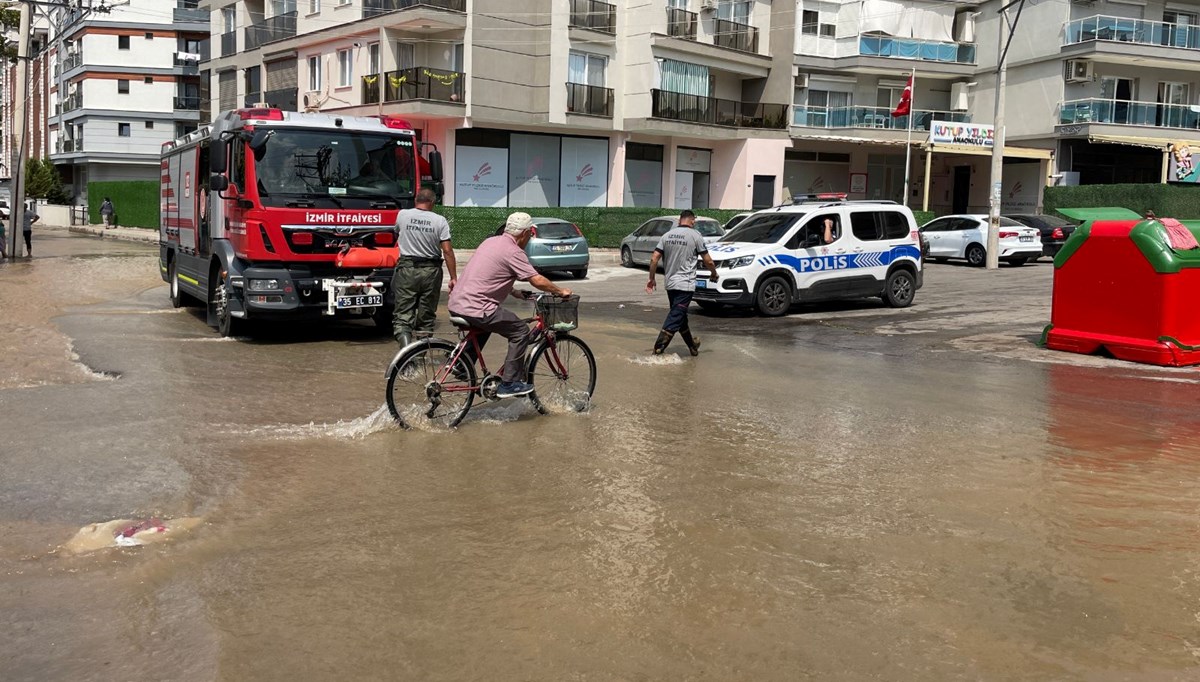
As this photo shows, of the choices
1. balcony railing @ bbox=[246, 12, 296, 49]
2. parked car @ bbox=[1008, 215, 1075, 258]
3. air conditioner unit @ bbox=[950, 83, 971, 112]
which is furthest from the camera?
air conditioner unit @ bbox=[950, 83, 971, 112]

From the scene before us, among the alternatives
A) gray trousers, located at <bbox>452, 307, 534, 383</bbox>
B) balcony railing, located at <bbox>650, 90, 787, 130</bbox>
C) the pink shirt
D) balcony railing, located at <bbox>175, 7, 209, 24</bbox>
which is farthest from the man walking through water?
balcony railing, located at <bbox>175, 7, 209, 24</bbox>

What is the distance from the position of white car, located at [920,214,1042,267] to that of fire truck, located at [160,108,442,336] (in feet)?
70.1

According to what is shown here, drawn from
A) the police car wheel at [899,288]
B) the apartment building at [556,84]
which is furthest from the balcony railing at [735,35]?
the police car wheel at [899,288]

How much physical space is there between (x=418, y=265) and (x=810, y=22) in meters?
40.9

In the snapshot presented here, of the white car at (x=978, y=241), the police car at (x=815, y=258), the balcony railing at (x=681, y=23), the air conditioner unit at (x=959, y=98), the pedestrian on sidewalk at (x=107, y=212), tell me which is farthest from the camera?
the pedestrian on sidewalk at (x=107, y=212)

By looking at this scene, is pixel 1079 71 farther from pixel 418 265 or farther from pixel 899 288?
pixel 418 265

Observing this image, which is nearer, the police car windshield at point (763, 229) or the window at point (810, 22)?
the police car windshield at point (763, 229)

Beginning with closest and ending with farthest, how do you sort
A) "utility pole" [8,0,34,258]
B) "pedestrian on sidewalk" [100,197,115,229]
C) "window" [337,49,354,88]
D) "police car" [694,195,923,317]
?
"police car" [694,195,923,317] < "utility pole" [8,0,34,258] < "window" [337,49,354,88] < "pedestrian on sidewalk" [100,197,115,229]

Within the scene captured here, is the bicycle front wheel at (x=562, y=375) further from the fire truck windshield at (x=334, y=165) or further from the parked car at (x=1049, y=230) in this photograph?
the parked car at (x=1049, y=230)

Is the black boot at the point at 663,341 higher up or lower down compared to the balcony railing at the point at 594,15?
lower down

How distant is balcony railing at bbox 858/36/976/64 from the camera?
4856 centimetres

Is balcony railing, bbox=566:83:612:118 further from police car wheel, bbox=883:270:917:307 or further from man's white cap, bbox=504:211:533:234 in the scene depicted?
man's white cap, bbox=504:211:533:234

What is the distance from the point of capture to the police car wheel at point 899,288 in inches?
775

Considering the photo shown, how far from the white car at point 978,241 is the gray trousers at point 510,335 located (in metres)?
24.5
